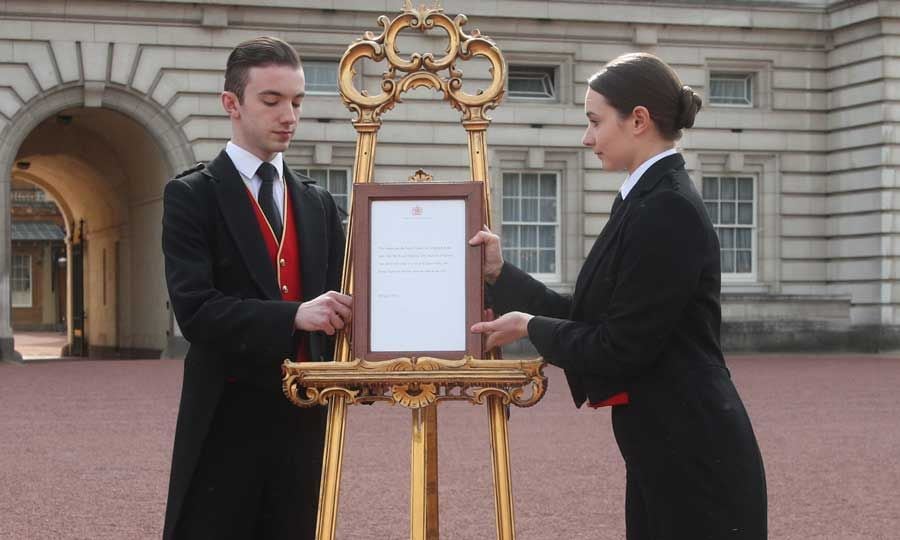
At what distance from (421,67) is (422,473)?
110 cm

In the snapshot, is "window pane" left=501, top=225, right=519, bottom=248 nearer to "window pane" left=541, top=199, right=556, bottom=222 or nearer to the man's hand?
"window pane" left=541, top=199, right=556, bottom=222

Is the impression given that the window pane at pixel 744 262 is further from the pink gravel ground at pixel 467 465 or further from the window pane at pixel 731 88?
the pink gravel ground at pixel 467 465

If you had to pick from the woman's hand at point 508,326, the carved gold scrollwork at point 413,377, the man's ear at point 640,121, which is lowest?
the carved gold scrollwork at point 413,377

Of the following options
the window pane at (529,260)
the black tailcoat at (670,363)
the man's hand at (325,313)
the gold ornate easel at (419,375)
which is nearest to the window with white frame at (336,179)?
the window pane at (529,260)

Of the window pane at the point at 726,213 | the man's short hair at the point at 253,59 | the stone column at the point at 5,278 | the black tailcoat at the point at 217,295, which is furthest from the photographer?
the window pane at the point at 726,213

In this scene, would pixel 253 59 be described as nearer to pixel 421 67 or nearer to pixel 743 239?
pixel 421 67

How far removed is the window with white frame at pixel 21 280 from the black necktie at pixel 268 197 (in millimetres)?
45764

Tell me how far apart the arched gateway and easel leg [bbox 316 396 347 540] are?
17.4m

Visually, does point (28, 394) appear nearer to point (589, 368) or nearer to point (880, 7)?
point (589, 368)

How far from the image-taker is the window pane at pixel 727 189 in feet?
77.9

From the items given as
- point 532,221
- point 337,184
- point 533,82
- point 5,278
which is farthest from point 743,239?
point 5,278

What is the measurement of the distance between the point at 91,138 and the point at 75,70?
143 inches

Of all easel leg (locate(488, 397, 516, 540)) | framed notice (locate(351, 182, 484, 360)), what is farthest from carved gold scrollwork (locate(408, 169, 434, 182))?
easel leg (locate(488, 397, 516, 540))

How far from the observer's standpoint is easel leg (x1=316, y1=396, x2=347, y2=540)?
377 cm
